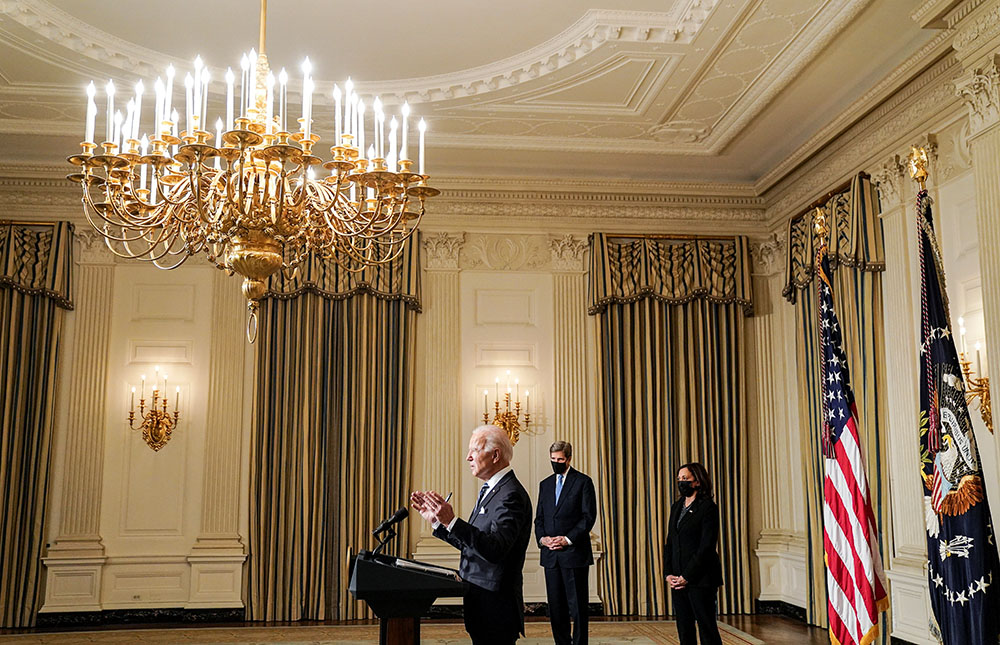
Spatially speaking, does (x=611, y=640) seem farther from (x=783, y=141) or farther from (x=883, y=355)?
(x=783, y=141)

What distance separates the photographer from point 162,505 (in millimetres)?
8211

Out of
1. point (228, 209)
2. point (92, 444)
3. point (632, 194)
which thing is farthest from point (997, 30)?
point (92, 444)

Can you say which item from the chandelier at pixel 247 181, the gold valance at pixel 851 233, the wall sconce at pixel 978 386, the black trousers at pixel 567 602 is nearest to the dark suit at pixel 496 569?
the chandelier at pixel 247 181

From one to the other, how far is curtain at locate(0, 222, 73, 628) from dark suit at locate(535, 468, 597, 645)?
183 inches

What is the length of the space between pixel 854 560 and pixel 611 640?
116 inches

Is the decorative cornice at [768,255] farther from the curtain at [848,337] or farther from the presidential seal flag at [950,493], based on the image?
the presidential seal flag at [950,493]

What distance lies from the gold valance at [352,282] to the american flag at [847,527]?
4.49m

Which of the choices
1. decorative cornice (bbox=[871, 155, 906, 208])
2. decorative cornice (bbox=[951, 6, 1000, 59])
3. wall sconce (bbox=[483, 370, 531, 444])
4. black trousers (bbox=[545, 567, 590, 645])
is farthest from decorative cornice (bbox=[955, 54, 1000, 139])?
wall sconce (bbox=[483, 370, 531, 444])

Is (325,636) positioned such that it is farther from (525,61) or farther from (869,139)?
(869,139)

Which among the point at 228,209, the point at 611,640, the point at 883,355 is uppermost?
the point at 228,209

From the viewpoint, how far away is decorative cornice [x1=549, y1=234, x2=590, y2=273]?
8.99 m

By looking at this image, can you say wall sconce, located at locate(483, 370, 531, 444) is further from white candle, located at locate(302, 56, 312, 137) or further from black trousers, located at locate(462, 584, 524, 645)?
black trousers, located at locate(462, 584, 524, 645)

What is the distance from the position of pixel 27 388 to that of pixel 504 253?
14.8 ft

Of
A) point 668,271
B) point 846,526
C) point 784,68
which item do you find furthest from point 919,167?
point 668,271
